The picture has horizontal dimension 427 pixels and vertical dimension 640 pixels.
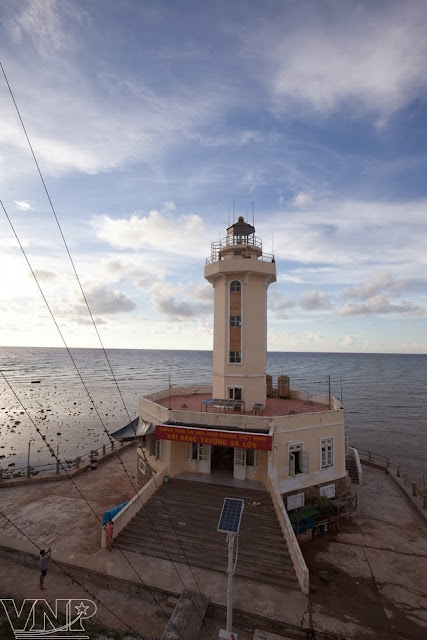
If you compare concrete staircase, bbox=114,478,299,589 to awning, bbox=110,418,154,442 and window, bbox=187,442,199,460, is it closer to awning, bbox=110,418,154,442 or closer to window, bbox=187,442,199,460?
window, bbox=187,442,199,460

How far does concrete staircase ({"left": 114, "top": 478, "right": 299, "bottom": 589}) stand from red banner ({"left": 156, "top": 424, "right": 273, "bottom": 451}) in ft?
9.65

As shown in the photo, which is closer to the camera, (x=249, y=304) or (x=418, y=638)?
(x=418, y=638)

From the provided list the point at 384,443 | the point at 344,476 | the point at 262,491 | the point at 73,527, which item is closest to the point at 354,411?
the point at 384,443

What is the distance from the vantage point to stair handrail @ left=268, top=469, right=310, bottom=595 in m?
14.1

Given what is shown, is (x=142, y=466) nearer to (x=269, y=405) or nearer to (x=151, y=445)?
(x=151, y=445)

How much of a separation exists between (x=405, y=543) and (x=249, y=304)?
54.2ft

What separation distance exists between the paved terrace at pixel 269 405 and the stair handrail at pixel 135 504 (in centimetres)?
472

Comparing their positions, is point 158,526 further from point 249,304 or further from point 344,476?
point 249,304

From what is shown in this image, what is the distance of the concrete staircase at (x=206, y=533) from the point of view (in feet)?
49.8

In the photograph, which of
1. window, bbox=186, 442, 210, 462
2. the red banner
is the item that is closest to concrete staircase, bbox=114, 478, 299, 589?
window, bbox=186, 442, 210, 462

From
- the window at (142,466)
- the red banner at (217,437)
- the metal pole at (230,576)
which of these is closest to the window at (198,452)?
the red banner at (217,437)

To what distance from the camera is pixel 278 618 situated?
12.5m

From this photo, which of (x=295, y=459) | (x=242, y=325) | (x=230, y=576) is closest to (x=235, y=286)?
(x=242, y=325)

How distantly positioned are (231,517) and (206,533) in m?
8.43
